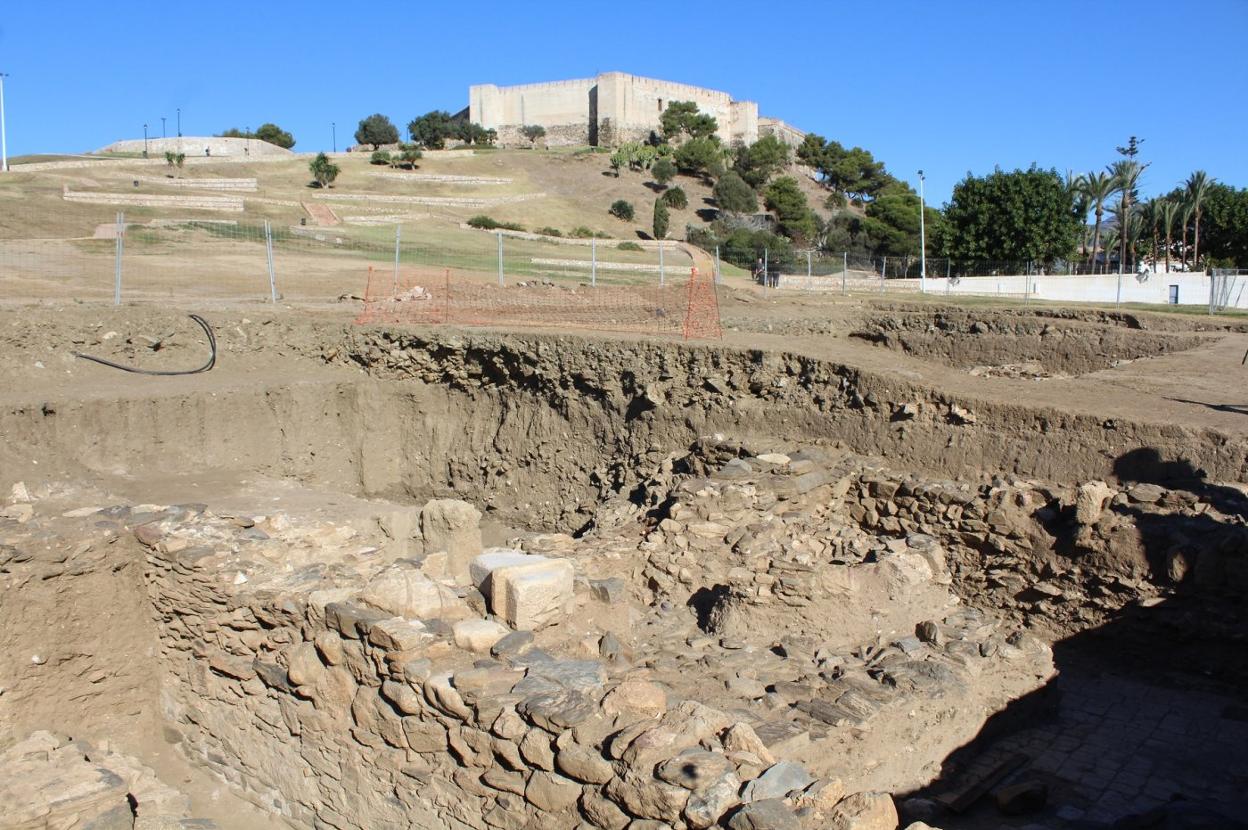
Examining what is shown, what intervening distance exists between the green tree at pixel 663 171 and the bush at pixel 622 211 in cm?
786

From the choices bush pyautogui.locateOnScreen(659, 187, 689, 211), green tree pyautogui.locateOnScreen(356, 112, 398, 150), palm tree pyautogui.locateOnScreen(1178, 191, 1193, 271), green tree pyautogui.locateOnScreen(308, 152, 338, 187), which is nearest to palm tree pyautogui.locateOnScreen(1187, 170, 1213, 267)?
palm tree pyautogui.locateOnScreen(1178, 191, 1193, 271)

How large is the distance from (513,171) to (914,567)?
51.7m

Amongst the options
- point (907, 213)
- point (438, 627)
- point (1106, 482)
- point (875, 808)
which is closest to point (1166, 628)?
point (1106, 482)

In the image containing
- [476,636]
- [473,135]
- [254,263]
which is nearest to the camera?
[476,636]

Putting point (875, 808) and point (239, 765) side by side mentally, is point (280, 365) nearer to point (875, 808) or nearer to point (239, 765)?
point (239, 765)

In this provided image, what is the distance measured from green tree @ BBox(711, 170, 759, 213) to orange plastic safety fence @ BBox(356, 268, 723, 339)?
117 feet

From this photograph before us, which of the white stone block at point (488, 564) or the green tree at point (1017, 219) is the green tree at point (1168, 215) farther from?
the white stone block at point (488, 564)

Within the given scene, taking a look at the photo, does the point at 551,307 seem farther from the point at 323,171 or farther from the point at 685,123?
the point at 685,123

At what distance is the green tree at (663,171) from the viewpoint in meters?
55.9

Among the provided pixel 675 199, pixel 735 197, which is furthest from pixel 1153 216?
pixel 675 199

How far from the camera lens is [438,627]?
192 inches

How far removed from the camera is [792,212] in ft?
166

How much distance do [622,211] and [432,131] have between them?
26364 mm

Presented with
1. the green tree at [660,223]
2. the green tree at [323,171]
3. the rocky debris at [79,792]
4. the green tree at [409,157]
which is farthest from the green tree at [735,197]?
the rocky debris at [79,792]
